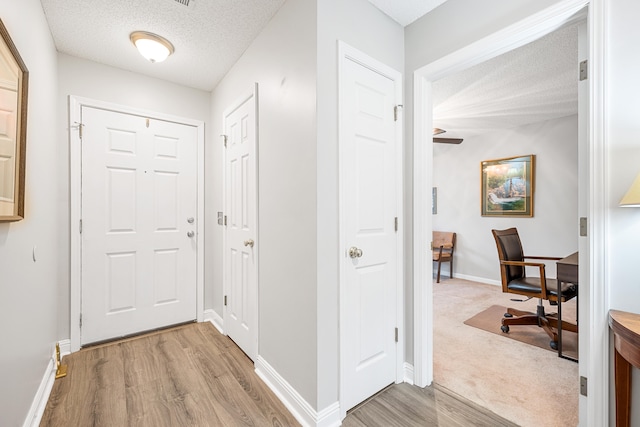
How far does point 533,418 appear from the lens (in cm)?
158

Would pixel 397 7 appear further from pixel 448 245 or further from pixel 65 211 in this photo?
pixel 448 245

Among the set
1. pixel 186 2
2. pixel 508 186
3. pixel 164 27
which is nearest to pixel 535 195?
pixel 508 186

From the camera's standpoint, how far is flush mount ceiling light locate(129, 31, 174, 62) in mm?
2037

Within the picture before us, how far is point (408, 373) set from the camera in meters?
1.91

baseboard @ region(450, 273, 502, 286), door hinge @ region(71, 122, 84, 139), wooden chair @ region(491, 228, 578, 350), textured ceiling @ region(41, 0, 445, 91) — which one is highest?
textured ceiling @ region(41, 0, 445, 91)

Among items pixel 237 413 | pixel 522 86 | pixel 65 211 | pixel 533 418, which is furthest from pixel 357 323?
pixel 522 86

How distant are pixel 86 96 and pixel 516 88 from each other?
13.4ft

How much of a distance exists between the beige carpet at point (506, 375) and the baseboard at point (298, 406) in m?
0.86

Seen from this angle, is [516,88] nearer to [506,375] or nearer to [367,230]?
[367,230]

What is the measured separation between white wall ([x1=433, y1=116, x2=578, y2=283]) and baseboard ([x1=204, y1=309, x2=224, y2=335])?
4.04m

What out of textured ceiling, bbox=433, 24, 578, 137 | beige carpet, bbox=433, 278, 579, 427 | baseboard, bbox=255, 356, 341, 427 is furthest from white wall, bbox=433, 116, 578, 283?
baseboard, bbox=255, 356, 341, 427

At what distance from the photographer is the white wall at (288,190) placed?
60.4 inches

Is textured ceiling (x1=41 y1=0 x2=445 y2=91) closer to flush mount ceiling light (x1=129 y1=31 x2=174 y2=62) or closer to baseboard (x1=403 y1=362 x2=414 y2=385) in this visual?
flush mount ceiling light (x1=129 y1=31 x2=174 y2=62)

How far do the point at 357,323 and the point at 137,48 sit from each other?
101 inches
